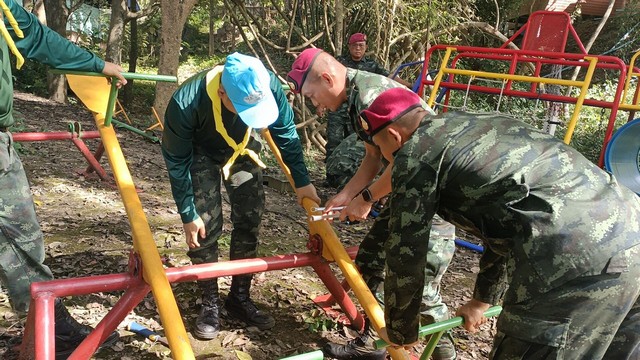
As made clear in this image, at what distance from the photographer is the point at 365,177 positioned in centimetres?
260

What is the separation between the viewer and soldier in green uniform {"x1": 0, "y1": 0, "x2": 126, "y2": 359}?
2158 mm

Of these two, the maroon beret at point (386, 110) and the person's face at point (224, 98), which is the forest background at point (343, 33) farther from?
the maroon beret at point (386, 110)

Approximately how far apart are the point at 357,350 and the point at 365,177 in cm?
94

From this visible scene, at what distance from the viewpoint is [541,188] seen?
4.80 feet

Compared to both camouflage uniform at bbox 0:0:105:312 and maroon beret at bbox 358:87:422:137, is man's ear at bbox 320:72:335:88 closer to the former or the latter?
maroon beret at bbox 358:87:422:137

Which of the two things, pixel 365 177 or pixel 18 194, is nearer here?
pixel 18 194

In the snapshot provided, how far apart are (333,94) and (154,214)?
2799 millimetres

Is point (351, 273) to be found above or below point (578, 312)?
below

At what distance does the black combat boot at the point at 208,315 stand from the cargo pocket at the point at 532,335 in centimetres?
175

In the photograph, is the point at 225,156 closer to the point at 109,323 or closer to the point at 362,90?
the point at 362,90

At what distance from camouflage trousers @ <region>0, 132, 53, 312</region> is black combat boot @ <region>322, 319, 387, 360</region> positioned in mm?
1502

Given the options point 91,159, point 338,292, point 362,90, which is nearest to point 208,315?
point 338,292

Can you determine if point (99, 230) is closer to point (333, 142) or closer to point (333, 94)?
point (333, 94)

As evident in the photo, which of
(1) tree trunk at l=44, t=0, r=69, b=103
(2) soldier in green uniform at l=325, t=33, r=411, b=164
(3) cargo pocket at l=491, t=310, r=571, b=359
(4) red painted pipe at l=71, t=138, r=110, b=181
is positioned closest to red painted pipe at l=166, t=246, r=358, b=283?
(3) cargo pocket at l=491, t=310, r=571, b=359
